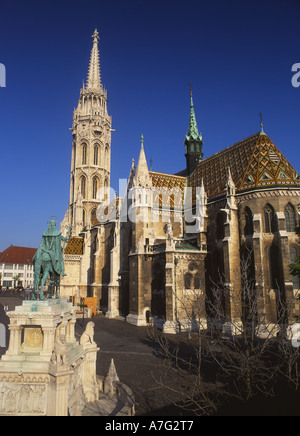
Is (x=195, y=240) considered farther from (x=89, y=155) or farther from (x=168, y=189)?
(x=89, y=155)

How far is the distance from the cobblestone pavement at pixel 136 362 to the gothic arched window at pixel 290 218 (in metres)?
13.8

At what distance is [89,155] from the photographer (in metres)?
54.8

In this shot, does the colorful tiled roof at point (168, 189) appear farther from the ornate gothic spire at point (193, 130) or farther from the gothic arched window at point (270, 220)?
the gothic arched window at point (270, 220)

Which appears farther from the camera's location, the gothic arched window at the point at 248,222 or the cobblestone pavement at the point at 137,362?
the gothic arched window at the point at 248,222

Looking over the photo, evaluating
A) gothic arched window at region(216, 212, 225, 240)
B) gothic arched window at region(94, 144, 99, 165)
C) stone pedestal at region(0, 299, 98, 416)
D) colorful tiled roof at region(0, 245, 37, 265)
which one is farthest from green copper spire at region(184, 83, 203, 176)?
colorful tiled roof at region(0, 245, 37, 265)

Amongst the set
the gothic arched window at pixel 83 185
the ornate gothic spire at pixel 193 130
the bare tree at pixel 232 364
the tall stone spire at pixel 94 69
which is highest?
the tall stone spire at pixel 94 69

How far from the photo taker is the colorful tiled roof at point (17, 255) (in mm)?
82075

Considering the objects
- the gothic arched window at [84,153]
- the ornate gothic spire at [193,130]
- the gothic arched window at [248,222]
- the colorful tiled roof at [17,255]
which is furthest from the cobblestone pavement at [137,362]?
the colorful tiled roof at [17,255]

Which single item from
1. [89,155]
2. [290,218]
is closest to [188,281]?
[290,218]

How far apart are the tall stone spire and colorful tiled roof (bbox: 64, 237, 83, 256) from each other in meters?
31.2

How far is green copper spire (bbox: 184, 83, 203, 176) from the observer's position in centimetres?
4184

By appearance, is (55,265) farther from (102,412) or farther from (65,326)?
(102,412)

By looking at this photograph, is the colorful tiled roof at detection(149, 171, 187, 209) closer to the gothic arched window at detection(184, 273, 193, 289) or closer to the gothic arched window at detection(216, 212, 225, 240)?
the gothic arched window at detection(216, 212, 225, 240)
